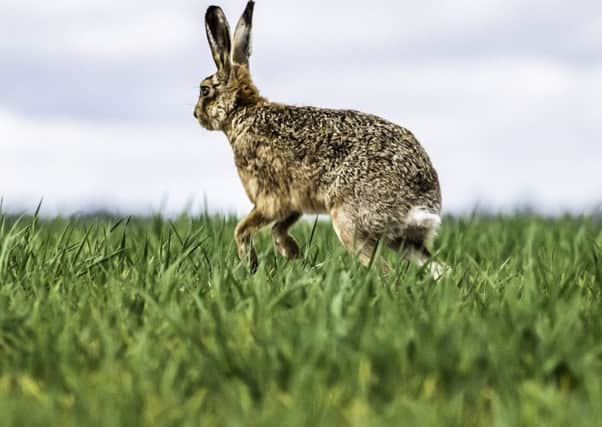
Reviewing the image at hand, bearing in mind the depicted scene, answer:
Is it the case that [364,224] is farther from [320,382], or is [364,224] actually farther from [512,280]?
[320,382]

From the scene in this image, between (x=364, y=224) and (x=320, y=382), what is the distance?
2.56 metres

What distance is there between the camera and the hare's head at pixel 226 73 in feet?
22.1

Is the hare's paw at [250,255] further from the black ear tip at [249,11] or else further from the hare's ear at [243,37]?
the black ear tip at [249,11]

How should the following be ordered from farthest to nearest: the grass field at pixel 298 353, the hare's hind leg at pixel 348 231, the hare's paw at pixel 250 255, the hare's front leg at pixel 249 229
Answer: the hare's front leg at pixel 249 229 → the hare's paw at pixel 250 255 → the hare's hind leg at pixel 348 231 → the grass field at pixel 298 353

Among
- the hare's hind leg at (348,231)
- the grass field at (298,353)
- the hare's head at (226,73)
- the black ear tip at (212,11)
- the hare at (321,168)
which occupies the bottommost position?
the grass field at (298,353)

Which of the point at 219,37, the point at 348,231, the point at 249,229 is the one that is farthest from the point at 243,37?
the point at 348,231

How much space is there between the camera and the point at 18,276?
15.7ft

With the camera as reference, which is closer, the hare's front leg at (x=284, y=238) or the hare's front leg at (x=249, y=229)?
the hare's front leg at (x=249, y=229)

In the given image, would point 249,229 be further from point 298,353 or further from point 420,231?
point 298,353

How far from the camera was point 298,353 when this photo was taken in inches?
125

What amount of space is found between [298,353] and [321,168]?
2.72 m

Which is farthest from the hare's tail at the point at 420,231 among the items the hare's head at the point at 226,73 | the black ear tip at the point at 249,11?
the black ear tip at the point at 249,11

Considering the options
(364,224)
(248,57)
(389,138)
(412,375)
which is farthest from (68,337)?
(248,57)

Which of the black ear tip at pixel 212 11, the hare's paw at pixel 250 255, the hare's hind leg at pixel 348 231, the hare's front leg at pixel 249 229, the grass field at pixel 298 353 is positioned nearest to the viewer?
the grass field at pixel 298 353
